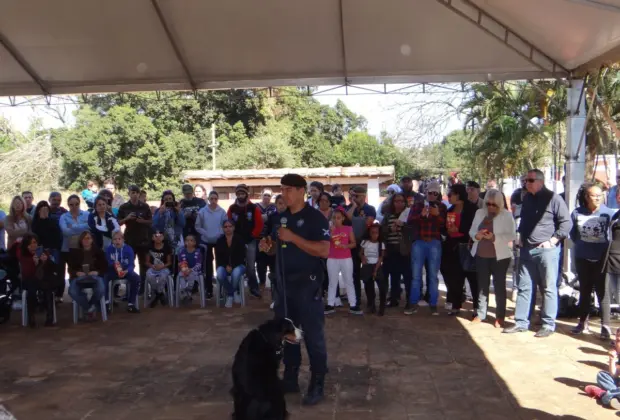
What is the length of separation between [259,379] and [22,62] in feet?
25.6

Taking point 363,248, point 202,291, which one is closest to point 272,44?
point 363,248

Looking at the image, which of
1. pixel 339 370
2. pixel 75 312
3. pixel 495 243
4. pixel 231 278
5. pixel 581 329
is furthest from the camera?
pixel 231 278

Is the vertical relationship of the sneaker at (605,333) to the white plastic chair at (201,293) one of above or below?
below

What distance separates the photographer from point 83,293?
7320mm

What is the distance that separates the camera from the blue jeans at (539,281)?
603 cm

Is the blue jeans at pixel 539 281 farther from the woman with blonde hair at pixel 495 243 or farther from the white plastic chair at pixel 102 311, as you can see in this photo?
the white plastic chair at pixel 102 311

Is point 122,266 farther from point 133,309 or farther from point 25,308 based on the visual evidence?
point 25,308

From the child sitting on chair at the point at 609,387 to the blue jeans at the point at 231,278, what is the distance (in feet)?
15.6

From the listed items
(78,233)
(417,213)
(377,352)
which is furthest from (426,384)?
(78,233)

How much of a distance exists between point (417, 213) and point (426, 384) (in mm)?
3042

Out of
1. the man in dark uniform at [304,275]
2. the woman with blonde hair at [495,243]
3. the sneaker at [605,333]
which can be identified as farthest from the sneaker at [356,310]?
the man in dark uniform at [304,275]

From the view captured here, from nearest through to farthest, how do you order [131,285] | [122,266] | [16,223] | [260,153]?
1. [122,266]
2. [131,285]
3. [16,223]
4. [260,153]

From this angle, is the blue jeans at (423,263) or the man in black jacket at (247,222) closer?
the blue jeans at (423,263)

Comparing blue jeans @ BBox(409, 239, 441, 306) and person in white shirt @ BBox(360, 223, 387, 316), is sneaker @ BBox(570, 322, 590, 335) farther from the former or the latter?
person in white shirt @ BBox(360, 223, 387, 316)
